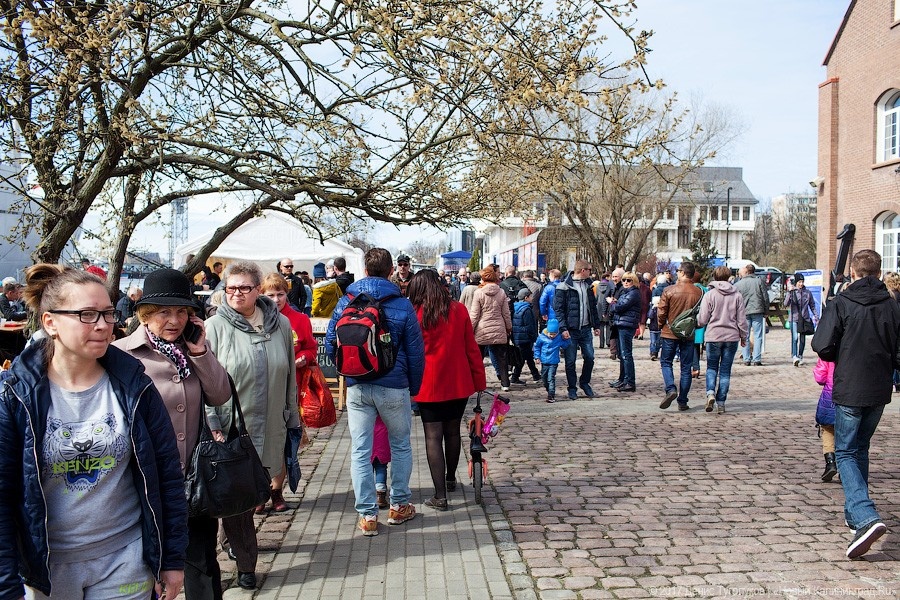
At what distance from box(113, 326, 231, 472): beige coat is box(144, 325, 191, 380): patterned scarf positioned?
2cm

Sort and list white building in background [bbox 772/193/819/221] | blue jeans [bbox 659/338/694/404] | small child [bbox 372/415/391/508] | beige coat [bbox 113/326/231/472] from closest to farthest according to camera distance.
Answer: beige coat [bbox 113/326/231/472]
small child [bbox 372/415/391/508]
blue jeans [bbox 659/338/694/404]
white building in background [bbox 772/193/819/221]

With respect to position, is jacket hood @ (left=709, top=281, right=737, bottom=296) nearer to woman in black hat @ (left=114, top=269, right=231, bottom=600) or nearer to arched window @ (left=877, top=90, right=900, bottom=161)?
woman in black hat @ (left=114, top=269, right=231, bottom=600)

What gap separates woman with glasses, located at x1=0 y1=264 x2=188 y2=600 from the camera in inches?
103

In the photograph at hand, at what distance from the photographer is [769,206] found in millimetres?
110375

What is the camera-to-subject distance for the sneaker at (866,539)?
5027 mm

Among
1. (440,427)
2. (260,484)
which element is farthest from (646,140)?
(260,484)

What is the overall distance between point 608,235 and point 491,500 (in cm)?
3327

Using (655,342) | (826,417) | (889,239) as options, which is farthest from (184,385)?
(889,239)

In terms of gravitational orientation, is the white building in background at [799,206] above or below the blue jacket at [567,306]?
above

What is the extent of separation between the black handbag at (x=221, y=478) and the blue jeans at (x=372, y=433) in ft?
5.67

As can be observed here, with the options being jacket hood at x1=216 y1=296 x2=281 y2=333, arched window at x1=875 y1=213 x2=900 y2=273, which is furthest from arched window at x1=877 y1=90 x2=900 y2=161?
jacket hood at x1=216 y1=296 x2=281 y2=333

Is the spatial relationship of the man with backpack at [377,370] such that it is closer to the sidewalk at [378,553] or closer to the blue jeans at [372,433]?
the blue jeans at [372,433]

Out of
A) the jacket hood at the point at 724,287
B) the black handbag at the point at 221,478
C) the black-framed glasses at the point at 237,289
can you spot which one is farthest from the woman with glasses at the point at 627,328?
the black handbag at the point at 221,478

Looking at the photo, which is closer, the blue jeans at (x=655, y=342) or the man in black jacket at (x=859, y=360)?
the man in black jacket at (x=859, y=360)
